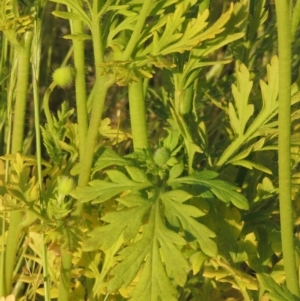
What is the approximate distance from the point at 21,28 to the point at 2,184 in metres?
0.28

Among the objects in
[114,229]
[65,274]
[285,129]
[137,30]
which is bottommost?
[65,274]

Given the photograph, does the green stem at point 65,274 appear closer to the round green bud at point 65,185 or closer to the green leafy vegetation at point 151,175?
the green leafy vegetation at point 151,175

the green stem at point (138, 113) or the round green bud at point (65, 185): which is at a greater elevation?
the green stem at point (138, 113)

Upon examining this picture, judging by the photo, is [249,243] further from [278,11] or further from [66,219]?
[278,11]

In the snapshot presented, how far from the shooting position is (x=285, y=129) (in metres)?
0.92

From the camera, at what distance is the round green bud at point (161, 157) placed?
3.63 ft

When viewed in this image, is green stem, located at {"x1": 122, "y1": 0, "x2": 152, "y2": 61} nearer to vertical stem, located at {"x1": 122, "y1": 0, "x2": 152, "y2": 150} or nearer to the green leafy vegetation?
the green leafy vegetation

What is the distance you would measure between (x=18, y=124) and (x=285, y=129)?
53 centimetres

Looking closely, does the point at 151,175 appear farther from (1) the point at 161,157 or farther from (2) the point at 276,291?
(2) the point at 276,291

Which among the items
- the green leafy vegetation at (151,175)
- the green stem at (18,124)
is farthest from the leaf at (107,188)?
the green stem at (18,124)

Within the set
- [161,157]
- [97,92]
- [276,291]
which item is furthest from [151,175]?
[276,291]

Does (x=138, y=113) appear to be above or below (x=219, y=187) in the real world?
above

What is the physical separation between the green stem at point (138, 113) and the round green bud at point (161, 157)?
0.07 meters

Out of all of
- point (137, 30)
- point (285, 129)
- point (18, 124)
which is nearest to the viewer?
point (285, 129)
